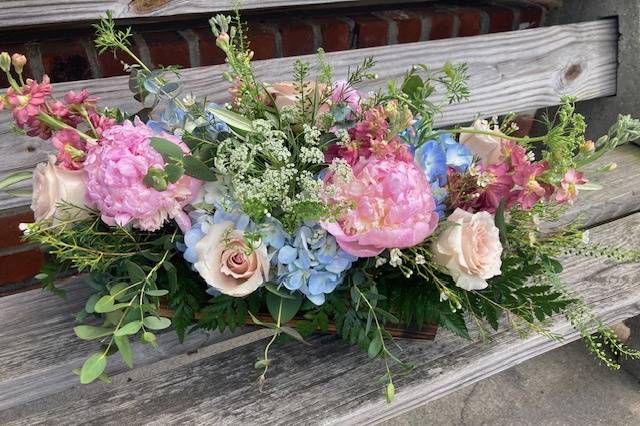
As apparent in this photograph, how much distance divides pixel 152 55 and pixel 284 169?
839mm

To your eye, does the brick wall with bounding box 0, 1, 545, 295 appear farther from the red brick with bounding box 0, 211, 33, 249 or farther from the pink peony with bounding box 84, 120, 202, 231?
the pink peony with bounding box 84, 120, 202, 231

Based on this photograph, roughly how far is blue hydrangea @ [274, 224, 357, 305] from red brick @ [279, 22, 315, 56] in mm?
897

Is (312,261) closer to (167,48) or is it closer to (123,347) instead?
(123,347)

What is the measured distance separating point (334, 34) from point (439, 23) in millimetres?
335

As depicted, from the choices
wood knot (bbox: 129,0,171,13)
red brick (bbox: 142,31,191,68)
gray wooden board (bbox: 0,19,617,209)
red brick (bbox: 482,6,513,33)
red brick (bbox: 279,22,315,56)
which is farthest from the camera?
red brick (bbox: 482,6,513,33)

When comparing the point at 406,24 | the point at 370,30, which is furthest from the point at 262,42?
the point at 406,24

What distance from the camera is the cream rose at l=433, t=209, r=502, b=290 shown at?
0.78 meters

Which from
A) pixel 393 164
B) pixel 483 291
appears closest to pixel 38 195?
pixel 393 164

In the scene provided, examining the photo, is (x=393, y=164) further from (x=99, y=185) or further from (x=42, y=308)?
(x=42, y=308)

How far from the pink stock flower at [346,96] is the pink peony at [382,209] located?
0.14m

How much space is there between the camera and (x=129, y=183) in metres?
0.75

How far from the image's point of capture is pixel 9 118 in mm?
1108

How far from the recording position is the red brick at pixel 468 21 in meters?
1.78

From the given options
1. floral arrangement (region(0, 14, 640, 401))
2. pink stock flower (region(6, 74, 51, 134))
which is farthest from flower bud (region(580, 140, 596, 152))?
pink stock flower (region(6, 74, 51, 134))
